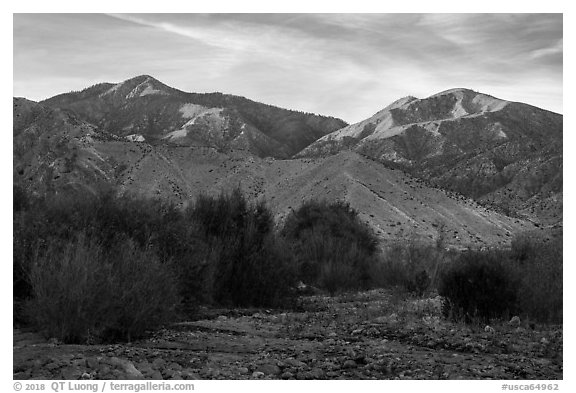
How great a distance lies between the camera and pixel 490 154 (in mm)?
126812

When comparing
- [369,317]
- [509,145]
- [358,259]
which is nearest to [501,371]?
[369,317]

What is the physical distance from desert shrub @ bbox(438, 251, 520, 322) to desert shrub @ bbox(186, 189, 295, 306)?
7.06 m

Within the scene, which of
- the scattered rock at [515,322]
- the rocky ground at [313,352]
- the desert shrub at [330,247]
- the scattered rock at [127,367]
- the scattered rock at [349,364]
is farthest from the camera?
the desert shrub at [330,247]

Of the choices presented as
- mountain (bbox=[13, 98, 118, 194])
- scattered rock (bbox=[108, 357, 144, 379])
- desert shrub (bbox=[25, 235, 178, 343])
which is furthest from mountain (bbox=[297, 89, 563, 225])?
scattered rock (bbox=[108, 357, 144, 379])

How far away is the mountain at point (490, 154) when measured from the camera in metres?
95.2

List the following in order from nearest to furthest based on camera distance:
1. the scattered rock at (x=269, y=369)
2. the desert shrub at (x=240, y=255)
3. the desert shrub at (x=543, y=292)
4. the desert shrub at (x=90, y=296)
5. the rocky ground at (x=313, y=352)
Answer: the rocky ground at (x=313, y=352) → the scattered rock at (x=269, y=369) → the desert shrub at (x=90, y=296) → the desert shrub at (x=543, y=292) → the desert shrub at (x=240, y=255)

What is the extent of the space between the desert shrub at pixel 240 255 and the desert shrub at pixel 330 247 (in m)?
4.05

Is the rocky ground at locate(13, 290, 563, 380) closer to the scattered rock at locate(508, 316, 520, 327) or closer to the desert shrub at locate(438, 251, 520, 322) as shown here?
the scattered rock at locate(508, 316, 520, 327)

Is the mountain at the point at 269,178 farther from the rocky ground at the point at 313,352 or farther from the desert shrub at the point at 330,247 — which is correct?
the rocky ground at the point at 313,352

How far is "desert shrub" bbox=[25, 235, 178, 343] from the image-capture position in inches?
395

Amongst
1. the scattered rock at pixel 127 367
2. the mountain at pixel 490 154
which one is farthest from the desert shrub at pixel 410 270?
the mountain at pixel 490 154

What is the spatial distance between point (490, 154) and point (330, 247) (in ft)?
344

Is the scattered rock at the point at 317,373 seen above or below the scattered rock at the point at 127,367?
below

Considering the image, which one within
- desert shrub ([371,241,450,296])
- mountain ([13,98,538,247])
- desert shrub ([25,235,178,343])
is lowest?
desert shrub ([371,241,450,296])
